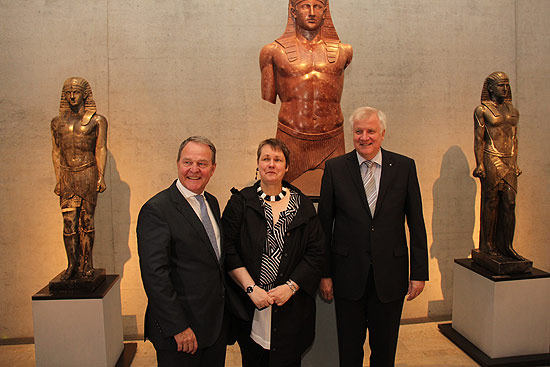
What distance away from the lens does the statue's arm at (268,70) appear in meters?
2.96

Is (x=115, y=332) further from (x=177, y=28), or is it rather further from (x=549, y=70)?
(x=549, y=70)

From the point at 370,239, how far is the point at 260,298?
2.05 ft

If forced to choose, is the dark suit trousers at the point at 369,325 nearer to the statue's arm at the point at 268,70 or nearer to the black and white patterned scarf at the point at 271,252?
the black and white patterned scarf at the point at 271,252

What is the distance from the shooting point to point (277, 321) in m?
1.93

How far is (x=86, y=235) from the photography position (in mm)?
3234

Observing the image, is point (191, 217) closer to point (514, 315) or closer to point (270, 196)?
point (270, 196)

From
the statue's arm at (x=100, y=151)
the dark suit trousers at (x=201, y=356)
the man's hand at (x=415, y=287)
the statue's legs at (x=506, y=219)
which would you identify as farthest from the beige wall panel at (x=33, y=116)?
the statue's legs at (x=506, y=219)

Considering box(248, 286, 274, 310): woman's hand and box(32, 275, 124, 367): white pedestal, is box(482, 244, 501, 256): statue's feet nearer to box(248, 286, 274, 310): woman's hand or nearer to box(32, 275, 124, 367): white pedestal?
box(248, 286, 274, 310): woman's hand

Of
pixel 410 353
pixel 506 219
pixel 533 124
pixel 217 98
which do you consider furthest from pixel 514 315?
pixel 217 98

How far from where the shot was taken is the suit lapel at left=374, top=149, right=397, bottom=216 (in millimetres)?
2062

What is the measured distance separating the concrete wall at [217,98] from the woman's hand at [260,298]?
90.5 inches

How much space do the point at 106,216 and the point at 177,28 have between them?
194 cm

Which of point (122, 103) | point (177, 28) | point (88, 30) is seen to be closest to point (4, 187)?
point (122, 103)

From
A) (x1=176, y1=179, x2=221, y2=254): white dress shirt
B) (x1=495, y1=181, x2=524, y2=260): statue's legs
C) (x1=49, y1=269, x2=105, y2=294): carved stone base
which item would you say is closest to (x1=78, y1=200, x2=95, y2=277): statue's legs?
(x1=49, y1=269, x2=105, y2=294): carved stone base
